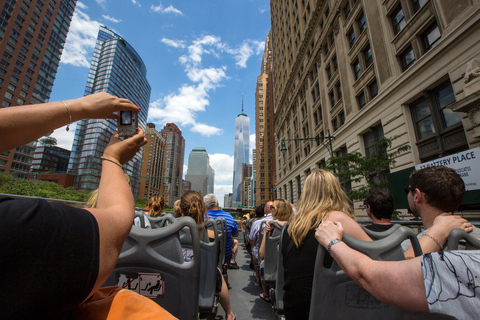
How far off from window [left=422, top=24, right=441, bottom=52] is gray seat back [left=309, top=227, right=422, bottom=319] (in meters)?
14.1

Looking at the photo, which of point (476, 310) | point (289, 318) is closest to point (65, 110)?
point (476, 310)

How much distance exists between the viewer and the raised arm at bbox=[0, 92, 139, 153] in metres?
0.83

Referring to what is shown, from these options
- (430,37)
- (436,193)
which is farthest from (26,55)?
(436,193)

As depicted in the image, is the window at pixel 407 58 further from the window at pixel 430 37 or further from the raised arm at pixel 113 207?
the raised arm at pixel 113 207

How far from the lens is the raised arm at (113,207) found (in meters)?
0.79

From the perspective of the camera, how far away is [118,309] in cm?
80

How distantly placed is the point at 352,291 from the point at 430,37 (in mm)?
15048

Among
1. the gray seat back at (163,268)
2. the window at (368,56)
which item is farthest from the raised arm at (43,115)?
the window at (368,56)

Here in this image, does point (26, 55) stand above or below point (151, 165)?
above

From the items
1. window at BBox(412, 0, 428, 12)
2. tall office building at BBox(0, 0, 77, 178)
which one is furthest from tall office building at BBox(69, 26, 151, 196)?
window at BBox(412, 0, 428, 12)

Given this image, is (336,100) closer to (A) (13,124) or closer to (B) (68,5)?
(A) (13,124)

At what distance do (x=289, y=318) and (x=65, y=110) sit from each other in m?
2.49

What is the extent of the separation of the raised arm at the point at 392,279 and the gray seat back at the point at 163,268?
1.13 m

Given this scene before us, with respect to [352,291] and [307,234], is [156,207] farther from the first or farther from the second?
[352,291]
